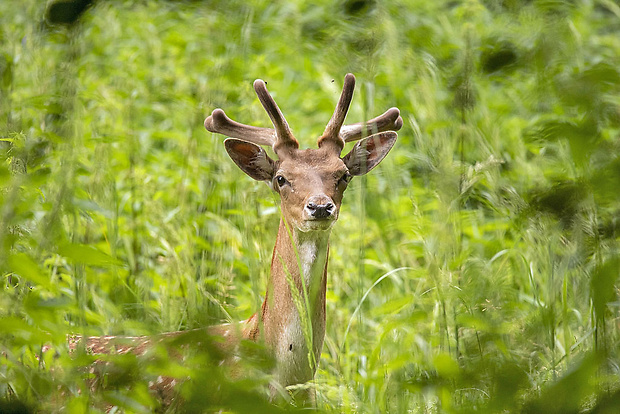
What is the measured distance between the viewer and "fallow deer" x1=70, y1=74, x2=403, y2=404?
3291 millimetres

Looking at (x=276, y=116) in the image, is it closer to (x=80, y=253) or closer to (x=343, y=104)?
(x=343, y=104)

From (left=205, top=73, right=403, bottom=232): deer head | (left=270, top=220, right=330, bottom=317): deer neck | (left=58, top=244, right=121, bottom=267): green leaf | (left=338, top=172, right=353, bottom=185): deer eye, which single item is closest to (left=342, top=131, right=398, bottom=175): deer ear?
(left=205, top=73, right=403, bottom=232): deer head

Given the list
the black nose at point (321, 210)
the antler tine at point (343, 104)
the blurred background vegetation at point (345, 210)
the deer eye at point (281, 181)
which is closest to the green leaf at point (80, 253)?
the blurred background vegetation at point (345, 210)

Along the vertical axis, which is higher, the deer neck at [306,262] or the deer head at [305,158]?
the deer head at [305,158]

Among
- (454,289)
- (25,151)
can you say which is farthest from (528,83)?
(25,151)

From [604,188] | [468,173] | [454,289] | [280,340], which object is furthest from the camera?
[280,340]

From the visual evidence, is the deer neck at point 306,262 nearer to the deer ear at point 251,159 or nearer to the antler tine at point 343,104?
the deer ear at point 251,159

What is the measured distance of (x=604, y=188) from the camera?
1.18 meters

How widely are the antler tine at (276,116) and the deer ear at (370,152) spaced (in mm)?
330

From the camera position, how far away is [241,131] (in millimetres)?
3896

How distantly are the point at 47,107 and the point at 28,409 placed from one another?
0.89 m

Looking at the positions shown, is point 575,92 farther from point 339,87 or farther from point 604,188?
point 339,87

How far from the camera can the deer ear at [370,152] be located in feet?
12.8

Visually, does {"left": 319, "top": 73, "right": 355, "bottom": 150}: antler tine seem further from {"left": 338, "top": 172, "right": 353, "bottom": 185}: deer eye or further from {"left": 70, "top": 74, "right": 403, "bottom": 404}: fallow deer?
{"left": 338, "top": 172, "right": 353, "bottom": 185}: deer eye
